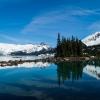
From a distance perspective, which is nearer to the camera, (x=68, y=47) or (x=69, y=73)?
(x=69, y=73)

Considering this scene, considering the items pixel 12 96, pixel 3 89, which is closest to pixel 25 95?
pixel 12 96

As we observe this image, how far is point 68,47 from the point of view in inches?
7470

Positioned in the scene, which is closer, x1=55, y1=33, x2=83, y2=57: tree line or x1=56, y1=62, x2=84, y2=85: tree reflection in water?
x1=56, y1=62, x2=84, y2=85: tree reflection in water

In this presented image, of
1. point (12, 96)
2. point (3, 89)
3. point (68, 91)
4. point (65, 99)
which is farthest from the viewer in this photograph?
point (3, 89)

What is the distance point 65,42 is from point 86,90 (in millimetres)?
147394

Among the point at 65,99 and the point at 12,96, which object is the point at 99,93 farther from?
the point at 12,96

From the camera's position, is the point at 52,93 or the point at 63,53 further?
the point at 63,53

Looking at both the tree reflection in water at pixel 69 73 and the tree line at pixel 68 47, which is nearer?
the tree reflection in water at pixel 69 73

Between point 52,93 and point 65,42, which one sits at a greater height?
point 65,42

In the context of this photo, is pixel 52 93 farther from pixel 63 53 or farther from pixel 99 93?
pixel 63 53

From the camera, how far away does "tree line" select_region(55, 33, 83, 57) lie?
187 metres

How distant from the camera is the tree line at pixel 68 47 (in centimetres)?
18731

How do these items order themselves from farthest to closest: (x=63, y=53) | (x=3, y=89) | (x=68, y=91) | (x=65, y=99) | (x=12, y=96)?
(x=63, y=53)
(x=3, y=89)
(x=68, y=91)
(x=12, y=96)
(x=65, y=99)

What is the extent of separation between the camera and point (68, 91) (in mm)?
43562
